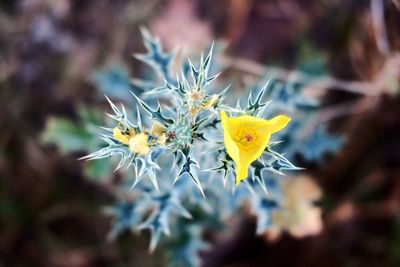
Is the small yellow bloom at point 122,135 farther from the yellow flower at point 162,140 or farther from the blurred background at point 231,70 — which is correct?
the blurred background at point 231,70

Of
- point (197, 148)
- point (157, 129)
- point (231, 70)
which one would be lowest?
point (157, 129)

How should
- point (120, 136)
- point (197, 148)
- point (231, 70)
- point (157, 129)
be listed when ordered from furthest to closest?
point (231, 70) → point (197, 148) → point (157, 129) → point (120, 136)

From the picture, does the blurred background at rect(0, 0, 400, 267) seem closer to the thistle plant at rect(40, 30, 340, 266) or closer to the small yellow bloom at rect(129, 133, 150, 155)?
the thistle plant at rect(40, 30, 340, 266)

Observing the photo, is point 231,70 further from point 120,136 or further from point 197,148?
point 120,136

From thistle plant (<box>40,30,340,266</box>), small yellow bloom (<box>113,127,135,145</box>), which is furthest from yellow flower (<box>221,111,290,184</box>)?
small yellow bloom (<box>113,127,135,145</box>)

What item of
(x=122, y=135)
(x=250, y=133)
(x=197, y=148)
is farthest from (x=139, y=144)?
(x=197, y=148)

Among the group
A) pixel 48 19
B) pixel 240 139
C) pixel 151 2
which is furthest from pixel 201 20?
pixel 240 139
